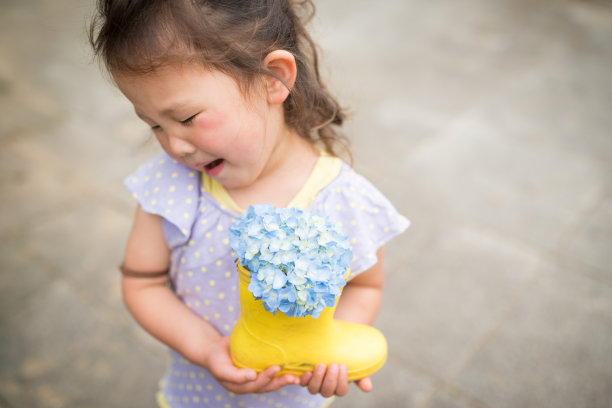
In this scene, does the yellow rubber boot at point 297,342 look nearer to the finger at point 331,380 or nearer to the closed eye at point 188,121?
the finger at point 331,380

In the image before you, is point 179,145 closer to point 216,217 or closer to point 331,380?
point 216,217

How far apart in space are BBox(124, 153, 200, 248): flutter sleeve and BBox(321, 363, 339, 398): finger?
1.42ft

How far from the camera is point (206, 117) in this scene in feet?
3.09

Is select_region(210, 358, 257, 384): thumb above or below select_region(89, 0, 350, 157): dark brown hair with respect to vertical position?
below

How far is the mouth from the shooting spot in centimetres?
106

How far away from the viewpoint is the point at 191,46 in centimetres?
90

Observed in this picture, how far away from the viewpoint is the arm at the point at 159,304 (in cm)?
117

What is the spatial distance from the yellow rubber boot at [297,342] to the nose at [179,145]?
26 cm

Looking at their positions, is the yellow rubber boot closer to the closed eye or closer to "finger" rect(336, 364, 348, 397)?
"finger" rect(336, 364, 348, 397)

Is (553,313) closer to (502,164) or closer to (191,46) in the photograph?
(502,164)

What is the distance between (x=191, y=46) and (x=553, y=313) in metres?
2.15

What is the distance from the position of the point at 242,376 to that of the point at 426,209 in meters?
2.06

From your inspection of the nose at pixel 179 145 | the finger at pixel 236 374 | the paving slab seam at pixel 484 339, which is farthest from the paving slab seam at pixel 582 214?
the nose at pixel 179 145

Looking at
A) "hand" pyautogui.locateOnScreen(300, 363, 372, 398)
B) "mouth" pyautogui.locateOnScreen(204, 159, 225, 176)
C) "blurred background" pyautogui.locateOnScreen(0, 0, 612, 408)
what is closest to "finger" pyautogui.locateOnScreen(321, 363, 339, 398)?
"hand" pyautogui.locateOnScreen(300, 363, 372, 398)
